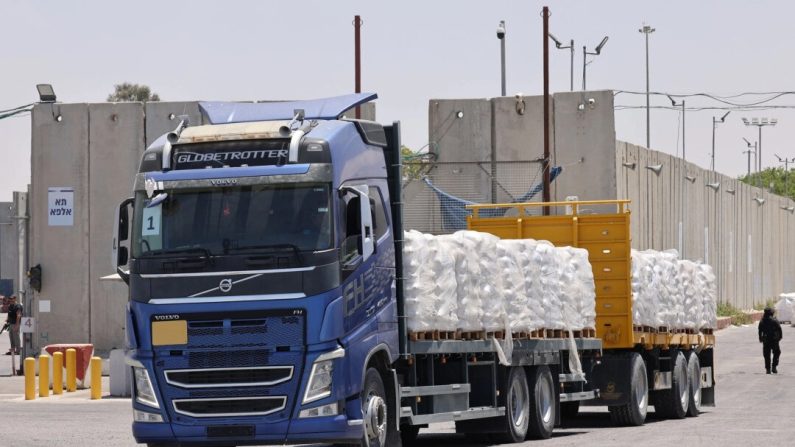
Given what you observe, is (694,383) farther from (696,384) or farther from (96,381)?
(96,381)

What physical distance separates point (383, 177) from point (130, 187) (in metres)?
23.1

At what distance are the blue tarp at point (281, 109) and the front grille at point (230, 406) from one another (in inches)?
118

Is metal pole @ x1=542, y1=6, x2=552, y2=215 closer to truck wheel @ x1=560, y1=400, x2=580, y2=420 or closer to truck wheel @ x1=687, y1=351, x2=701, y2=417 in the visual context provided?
truck wheel @ x1=687, y1=351, x2=701, y2=417

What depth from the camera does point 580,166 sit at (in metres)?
40.0

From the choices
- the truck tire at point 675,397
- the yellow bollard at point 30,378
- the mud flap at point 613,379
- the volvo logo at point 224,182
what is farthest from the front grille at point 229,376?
the yellow bollard at point 30,378

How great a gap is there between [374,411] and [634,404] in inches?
332

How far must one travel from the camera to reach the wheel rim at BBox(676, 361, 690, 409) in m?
25.2

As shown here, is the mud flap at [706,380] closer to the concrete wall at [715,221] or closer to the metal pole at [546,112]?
the metal pole at [546,112]

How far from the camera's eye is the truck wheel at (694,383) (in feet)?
84.3

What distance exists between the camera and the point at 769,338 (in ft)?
127

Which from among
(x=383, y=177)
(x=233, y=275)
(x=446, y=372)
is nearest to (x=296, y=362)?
(x=233, y=275)

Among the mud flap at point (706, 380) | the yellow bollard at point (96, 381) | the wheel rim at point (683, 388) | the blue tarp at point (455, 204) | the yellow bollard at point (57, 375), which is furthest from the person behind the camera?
the blue tarp at point (455, 204)

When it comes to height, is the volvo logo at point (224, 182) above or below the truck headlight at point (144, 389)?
above

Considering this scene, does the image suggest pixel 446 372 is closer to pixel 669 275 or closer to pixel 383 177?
pixel 383 177
